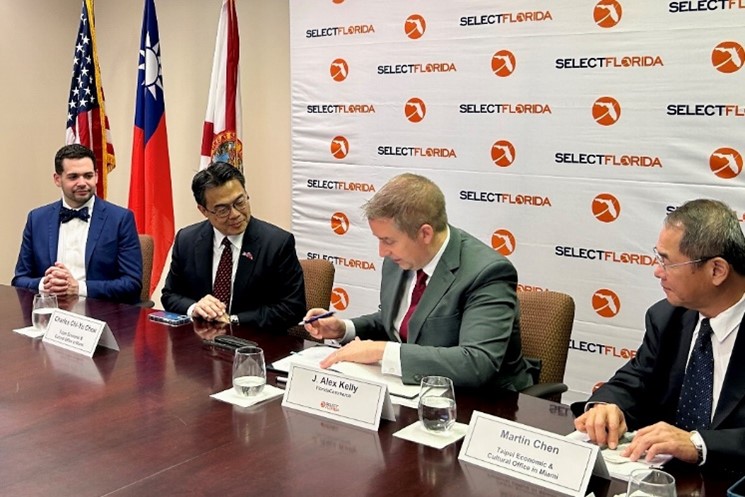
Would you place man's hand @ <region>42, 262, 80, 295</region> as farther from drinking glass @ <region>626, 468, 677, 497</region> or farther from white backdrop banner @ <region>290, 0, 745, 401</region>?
drinking glass @ <region>626, 468, 677, 497</region>

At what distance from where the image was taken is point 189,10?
5.54m

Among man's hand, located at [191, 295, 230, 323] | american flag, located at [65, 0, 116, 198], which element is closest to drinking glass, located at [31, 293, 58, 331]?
man's hand, located at [191, 295, 230, 323]

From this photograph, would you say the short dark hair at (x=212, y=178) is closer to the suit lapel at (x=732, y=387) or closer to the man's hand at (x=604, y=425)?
the man's hand at (x=604, y=425)

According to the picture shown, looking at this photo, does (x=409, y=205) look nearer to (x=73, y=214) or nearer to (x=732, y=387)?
(x=732, y=387)

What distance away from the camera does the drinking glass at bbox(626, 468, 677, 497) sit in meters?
1.38

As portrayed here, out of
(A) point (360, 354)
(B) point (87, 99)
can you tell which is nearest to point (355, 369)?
(A) point (360, 354)

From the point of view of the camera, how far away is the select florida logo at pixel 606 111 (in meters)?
3.73

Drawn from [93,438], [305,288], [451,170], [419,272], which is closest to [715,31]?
[451,170]

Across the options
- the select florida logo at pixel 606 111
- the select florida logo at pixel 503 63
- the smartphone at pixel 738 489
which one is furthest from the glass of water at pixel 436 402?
the select florida logo at pixel 503 63

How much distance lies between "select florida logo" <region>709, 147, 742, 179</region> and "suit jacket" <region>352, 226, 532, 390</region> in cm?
146

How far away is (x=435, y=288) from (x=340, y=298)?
2354 mm

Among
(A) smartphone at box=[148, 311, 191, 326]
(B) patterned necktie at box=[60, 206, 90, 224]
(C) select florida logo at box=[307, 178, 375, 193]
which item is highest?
(C) select florida logo at box=[307, 178, 375, 193]

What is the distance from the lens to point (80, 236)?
4.02m

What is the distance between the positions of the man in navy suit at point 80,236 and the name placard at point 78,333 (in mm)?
1173
